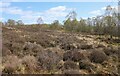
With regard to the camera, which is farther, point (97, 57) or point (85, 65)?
point (97, 57)

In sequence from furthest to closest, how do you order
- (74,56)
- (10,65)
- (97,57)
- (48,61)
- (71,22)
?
(71,22)
(97,57)
(74,56)
(48,61)
(10,65)

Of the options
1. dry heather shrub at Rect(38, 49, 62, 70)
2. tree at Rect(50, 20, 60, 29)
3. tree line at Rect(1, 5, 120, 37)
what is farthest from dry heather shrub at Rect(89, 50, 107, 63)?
tree at Rect(50, 20, 60, 29)

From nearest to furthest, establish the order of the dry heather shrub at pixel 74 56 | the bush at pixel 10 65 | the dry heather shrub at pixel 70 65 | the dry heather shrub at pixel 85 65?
the bush at pixel 10 65 < the dry heather shrub at pixel 70 65 < the dry heather shrub at pixel 85 65 < the dry heather shrub at pixel 74 56

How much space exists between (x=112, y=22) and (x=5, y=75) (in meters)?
45.8

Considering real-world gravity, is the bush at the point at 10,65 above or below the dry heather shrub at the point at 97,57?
A: above

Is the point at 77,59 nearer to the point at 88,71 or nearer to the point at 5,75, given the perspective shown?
the point at 88,71

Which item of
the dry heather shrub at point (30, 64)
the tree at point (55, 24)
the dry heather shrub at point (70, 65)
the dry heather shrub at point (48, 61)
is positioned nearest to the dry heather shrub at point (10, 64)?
the dry heather shrub at point (30, 64)

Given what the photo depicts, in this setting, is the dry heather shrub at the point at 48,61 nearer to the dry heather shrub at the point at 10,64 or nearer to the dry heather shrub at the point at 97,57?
the dry heather shrub at the point at 10,64

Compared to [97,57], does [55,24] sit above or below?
below

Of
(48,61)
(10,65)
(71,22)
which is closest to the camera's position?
(10,65)

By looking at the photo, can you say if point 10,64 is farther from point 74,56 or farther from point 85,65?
point 74,56

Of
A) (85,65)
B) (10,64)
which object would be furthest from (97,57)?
(10,64)

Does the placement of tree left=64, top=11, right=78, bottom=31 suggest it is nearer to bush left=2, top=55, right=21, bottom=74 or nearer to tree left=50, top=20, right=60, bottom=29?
tree left=50, top=20, right=60, bottom=29

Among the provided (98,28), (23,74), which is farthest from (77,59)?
(98,28)
